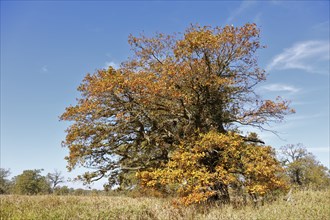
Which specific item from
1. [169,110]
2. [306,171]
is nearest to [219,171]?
[169,110]

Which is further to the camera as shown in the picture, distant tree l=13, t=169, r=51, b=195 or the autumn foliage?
distant tree l=13, t=169, r=51, b=195

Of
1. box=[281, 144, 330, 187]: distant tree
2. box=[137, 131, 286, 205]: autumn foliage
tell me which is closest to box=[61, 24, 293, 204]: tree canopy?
box=[137, 131, 286, 205]: autumn foliage

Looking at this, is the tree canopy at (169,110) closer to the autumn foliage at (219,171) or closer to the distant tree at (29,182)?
the autumn foliage at (219,171)

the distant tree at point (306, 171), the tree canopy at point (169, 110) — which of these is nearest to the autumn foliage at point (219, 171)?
the tree canopy at point (169, 110)

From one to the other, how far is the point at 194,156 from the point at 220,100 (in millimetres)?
5052

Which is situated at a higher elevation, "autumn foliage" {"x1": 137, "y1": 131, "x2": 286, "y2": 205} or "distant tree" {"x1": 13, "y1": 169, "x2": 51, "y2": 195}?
"autumn foliage" {"x1": 137, "y1": 131, "x2": 286, "y2": 205}

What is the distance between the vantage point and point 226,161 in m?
15.8

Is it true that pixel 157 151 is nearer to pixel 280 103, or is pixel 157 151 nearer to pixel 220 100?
pixel 220 100

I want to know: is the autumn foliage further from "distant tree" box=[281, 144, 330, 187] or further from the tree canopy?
"distant tree" box=[281, 144, 330, 187]

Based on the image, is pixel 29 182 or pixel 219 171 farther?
pixel 29 182

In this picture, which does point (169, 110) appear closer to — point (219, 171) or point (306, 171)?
point (219, 171)

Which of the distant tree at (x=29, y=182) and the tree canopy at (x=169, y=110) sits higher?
the tree canopy at (x=169, y=110)

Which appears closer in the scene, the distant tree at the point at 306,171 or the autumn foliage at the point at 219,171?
the autumn foliage at the point at 219,171

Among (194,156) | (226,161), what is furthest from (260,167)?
(194,156)
